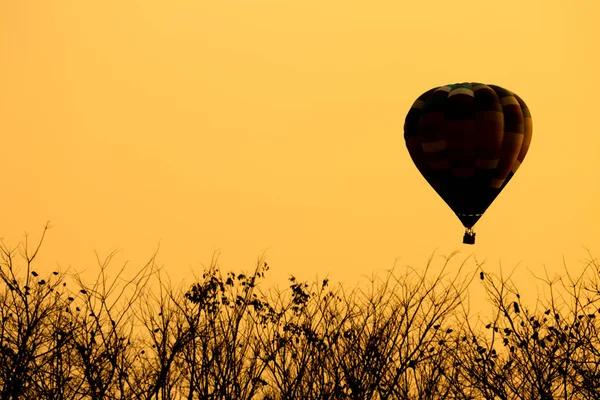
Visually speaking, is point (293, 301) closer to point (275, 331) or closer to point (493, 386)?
point (275, 331)

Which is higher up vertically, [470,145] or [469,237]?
[470,145]

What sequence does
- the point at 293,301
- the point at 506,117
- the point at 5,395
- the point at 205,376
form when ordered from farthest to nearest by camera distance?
the point at 506,117
the point at 293,301
the point at 205,376
the point at 5,395

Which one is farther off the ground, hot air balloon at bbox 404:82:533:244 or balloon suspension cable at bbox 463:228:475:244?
hot air balloon at bbox 404:82:533:244

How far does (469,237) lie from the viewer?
44.0 m

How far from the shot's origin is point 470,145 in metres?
43.7

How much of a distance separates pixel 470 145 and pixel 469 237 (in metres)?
3.30

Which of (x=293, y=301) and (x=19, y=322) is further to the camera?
(x=293, y=301)

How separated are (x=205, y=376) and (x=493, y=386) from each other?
6.99 metres

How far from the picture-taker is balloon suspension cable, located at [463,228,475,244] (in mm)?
43688

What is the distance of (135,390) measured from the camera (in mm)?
29562

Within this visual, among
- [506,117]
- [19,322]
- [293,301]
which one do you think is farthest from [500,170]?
[19,322]

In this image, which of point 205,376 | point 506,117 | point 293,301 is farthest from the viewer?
point 506,117

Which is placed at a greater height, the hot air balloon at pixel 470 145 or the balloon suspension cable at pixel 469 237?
the hot air balloon at pixel 470 145

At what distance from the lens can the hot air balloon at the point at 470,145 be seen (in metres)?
43.8
